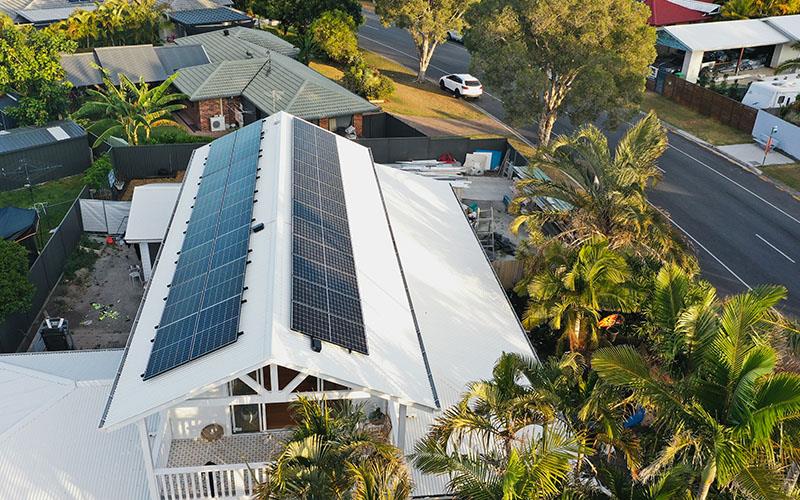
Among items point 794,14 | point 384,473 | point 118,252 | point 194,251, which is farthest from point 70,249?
point 794,14

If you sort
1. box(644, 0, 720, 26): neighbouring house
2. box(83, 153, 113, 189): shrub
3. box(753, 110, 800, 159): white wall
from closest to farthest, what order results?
box(83, 153, 113, 189): shrub
box(753, 110, 800, 159): white wall
box(644, 0, 720, 26): neighbouring house

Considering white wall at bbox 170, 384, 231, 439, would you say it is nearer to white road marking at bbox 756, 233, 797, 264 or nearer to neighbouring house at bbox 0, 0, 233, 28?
white road marking at bbox 756, 233, 797, 264

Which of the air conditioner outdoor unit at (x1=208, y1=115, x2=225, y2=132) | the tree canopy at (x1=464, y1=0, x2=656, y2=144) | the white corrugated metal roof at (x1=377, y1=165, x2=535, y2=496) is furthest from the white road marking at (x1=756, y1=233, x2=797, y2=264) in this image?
the air conditioner outdoor unit at (x1=208, y1=115, x2=225, y2=132)

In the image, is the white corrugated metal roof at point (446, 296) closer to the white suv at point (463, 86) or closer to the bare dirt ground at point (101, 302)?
the bare dirt ground at point (101, 302)

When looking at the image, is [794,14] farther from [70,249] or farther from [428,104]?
[70,249]

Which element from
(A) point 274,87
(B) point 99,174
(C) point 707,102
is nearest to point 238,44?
(A) point 274,87

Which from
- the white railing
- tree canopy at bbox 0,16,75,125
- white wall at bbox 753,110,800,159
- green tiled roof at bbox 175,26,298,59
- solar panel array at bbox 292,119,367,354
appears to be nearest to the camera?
the white railing

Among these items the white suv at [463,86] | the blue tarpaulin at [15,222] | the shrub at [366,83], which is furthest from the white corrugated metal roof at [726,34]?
the blue tarpaulin at [15,222]
